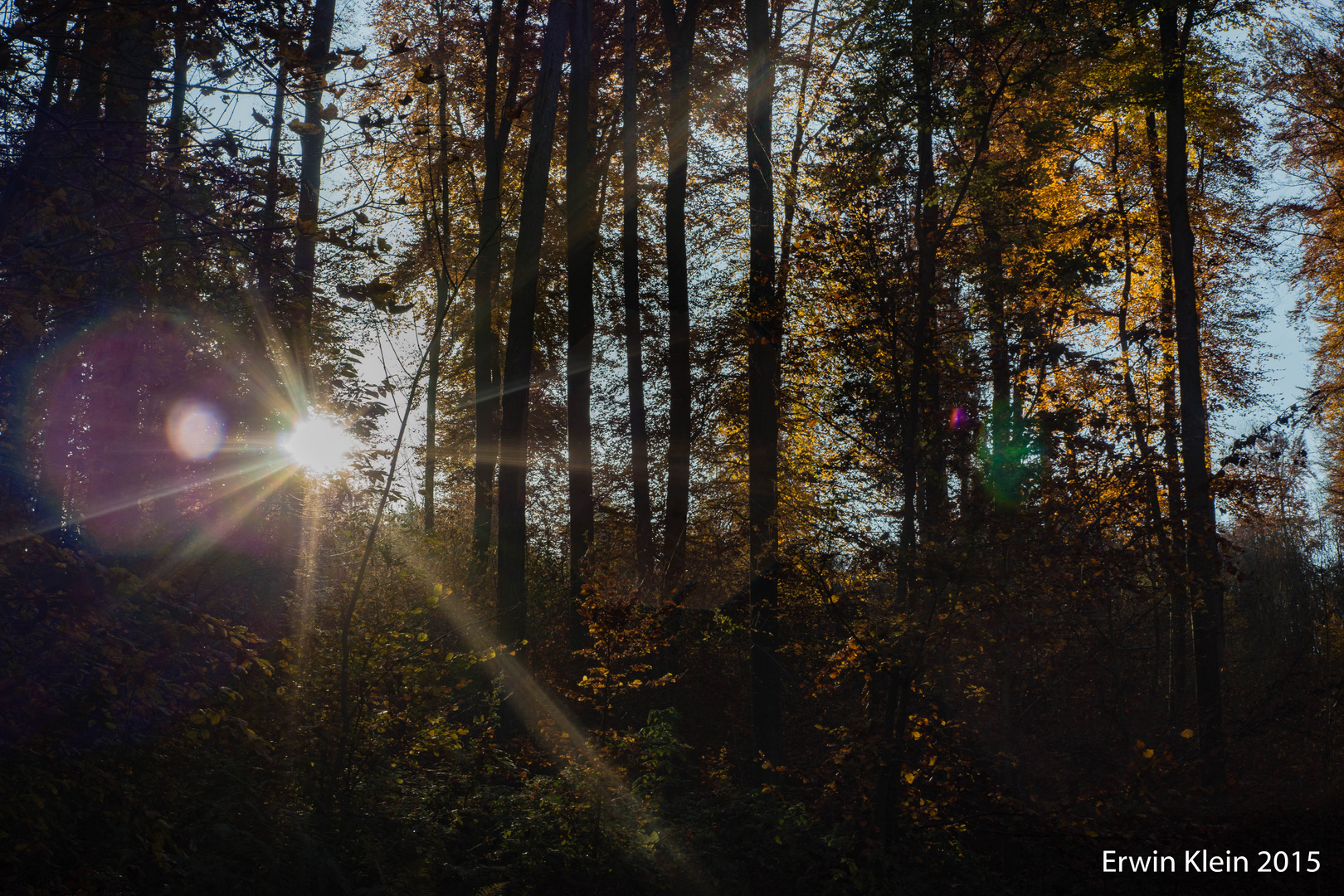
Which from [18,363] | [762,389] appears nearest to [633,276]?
[762,389]

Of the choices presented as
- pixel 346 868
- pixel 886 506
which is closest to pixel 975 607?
pixel 886 506

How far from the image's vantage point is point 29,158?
4.96 metres

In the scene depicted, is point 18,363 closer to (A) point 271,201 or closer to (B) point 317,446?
(A) point 271,201

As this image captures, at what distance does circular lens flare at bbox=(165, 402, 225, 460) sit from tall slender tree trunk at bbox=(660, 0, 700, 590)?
6.13 meters

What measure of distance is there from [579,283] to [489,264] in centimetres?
448

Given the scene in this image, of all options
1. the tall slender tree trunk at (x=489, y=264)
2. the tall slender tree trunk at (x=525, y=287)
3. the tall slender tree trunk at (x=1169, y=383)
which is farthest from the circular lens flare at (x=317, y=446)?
the tall slender tree trunk at (x=1169, y=383)

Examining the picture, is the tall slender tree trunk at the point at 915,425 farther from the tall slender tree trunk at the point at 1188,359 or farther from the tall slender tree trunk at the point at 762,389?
the tall slender tree trunk at the point at 1188,359

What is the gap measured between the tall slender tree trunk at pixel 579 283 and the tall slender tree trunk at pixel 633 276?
863 millimetres

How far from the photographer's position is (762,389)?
10703 millimetres

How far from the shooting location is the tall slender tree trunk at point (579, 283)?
1180cm

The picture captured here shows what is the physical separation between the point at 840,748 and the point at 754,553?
6.08 feet

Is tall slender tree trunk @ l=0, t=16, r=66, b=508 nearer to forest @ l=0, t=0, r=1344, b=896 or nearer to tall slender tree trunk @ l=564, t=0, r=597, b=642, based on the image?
forest @ l=0, t=0, r=1344, b=896

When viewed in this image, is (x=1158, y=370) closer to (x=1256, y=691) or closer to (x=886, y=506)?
(x=1256, y=691)

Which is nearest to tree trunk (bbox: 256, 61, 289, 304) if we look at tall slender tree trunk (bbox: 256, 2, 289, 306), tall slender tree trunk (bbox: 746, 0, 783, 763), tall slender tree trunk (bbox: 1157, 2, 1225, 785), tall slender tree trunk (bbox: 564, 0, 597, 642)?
tall slender tree trunk (bbox: 256, 2, 289, 306)
